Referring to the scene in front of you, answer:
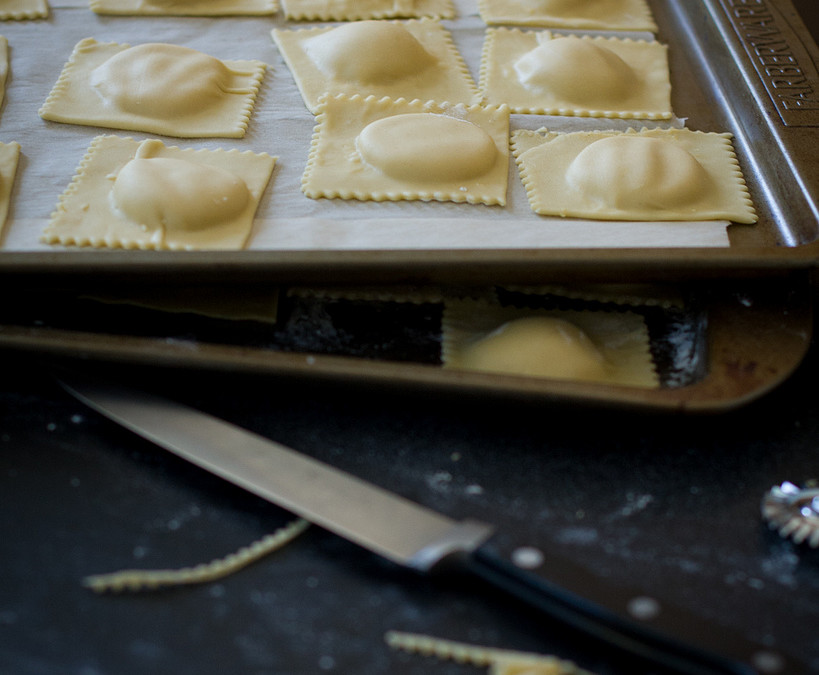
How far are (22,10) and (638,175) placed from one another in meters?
1.56

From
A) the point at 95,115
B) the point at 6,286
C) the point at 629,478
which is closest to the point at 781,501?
the point at 629,478

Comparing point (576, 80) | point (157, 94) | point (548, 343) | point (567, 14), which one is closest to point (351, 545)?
point (548, 343)

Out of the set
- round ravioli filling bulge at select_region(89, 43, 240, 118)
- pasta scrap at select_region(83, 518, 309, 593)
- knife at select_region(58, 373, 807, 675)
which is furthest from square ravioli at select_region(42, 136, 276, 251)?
pasta scrap at select_region(83, 518, 309, 593)

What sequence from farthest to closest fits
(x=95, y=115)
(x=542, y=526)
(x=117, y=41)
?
1. (x=117, y=41)
2. (x=95, y=115)
3. (x=542, y=526)

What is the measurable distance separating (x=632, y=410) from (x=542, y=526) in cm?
20

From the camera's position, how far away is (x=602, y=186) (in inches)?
58.4

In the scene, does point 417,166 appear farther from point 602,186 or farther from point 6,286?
point 6,286

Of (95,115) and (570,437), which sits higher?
(95,115)

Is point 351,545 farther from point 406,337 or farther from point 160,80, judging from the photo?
point 160,80

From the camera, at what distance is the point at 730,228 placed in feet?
4.85

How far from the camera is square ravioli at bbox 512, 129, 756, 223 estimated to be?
1.47 metres

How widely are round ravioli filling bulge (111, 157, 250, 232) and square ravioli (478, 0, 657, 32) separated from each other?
Answer: 99 cm

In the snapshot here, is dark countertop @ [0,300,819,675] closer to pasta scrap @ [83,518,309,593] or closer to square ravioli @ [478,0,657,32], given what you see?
pasta scrap @ [83,518,309,593]

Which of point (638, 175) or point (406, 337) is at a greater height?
point (638, 175)
